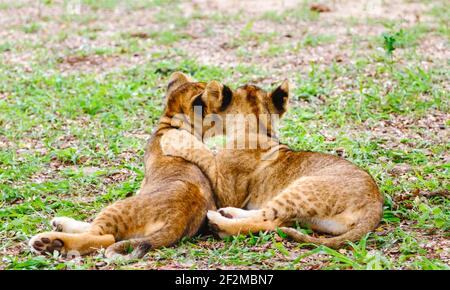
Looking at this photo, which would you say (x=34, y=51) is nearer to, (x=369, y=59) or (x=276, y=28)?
(x=276, y=28)

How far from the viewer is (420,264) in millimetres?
5191

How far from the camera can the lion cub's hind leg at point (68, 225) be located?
233 inches

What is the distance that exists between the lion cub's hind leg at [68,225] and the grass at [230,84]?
33 cm

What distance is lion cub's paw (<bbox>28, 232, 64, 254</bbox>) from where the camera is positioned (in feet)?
18.0

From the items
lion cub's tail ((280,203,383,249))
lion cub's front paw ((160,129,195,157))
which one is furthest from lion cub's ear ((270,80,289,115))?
lion cub's tail ((280,203,383,249))

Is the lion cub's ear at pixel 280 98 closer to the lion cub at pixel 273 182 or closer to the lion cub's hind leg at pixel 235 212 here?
the lion cub at pixel 273 182

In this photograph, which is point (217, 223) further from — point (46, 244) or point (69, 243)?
point (46, 244)

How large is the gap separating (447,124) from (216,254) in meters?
4.31

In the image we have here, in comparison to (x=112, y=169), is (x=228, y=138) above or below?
above

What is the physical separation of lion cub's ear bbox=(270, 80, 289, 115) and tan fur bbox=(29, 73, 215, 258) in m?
1.09

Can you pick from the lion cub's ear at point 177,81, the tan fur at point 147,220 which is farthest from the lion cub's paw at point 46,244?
the lion cub's ear at point 177,81

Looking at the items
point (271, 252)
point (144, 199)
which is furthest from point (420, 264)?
point (144, 199)

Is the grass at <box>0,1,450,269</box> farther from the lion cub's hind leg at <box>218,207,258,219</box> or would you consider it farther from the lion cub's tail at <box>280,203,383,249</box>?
the lion cub's hind leg at <box>218,207,258,219</box>

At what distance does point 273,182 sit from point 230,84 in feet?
13.7
